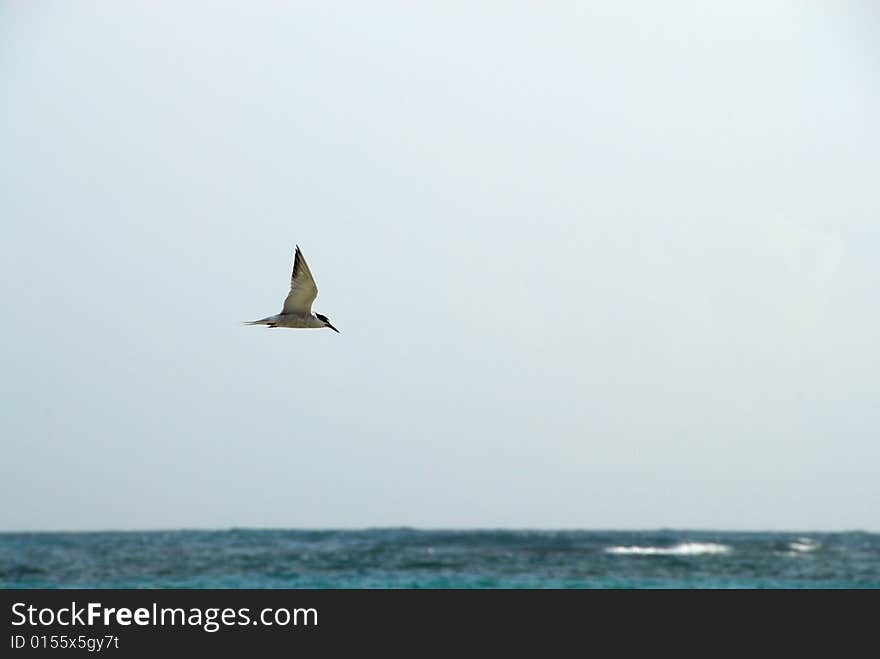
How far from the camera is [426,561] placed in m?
36.5

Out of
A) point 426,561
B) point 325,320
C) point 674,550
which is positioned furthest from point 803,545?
point 325,320

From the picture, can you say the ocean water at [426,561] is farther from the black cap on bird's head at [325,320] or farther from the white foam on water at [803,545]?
the black cap on bird's head at [325,320]

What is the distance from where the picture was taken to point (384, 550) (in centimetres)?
3953

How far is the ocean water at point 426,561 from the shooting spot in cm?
3291

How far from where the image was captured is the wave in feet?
132

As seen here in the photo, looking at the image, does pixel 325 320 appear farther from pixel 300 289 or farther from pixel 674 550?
pixel 674 550

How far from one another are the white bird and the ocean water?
1575 cm

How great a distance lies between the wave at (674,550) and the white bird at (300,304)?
24.8 metres
